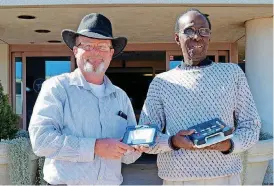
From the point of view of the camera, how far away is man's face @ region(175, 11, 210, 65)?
2.31m

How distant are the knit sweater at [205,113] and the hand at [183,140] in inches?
2.9

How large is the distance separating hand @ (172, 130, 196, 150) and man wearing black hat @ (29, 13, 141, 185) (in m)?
0.24

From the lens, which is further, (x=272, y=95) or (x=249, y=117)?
(x=272, y=95)

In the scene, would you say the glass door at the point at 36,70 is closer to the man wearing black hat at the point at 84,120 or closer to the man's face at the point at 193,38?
the man wearing black hat at the point at 84,120

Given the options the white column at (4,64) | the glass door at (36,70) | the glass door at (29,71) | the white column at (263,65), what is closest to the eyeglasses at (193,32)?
the white column at (263,65)

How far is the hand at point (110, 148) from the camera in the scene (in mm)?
2115

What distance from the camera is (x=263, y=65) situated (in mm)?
6602

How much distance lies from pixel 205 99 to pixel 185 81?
0.52 ft

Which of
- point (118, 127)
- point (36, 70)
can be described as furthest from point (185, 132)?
point (36, 70)

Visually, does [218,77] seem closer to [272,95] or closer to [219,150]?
[219,150]

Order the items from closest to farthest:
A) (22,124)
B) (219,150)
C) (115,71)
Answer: (219,150) → (22,124) → (115,71)

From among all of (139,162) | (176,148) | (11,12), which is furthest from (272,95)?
(176,148)

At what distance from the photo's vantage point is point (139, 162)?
861 cm

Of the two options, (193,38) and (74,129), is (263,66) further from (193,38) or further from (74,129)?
(74,129)
